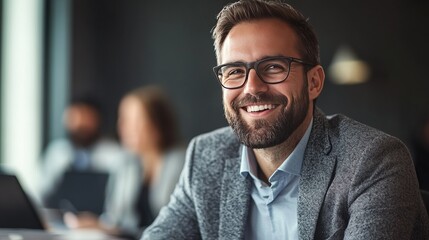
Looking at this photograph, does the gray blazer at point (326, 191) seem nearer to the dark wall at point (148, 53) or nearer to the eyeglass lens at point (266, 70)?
the eyeglass lens at point (266, 70)

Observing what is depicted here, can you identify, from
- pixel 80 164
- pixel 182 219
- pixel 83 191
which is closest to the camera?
pixel 182 219

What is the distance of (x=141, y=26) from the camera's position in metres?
6.75

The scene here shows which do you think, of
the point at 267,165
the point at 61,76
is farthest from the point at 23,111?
the point at 267,165

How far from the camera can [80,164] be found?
187 inches

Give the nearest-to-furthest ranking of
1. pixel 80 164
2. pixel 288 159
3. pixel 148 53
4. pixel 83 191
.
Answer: pixel 288 159, pixel 83 191, pixel 80 164, pixel 148 53

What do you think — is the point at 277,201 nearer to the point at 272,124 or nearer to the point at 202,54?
the point at 272,124

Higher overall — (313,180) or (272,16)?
(272,16)

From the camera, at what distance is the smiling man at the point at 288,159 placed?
1.43 meters

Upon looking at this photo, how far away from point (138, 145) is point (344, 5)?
3236 millimetres

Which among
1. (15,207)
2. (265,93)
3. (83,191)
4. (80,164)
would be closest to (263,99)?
(265,93)

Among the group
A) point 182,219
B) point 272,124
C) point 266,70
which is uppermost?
point 266,70

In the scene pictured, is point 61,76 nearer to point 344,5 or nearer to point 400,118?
point 344,5

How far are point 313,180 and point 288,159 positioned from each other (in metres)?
0.09

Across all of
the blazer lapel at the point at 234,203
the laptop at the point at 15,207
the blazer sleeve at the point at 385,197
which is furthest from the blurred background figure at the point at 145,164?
the blazer sleeve at the point at 385,197
